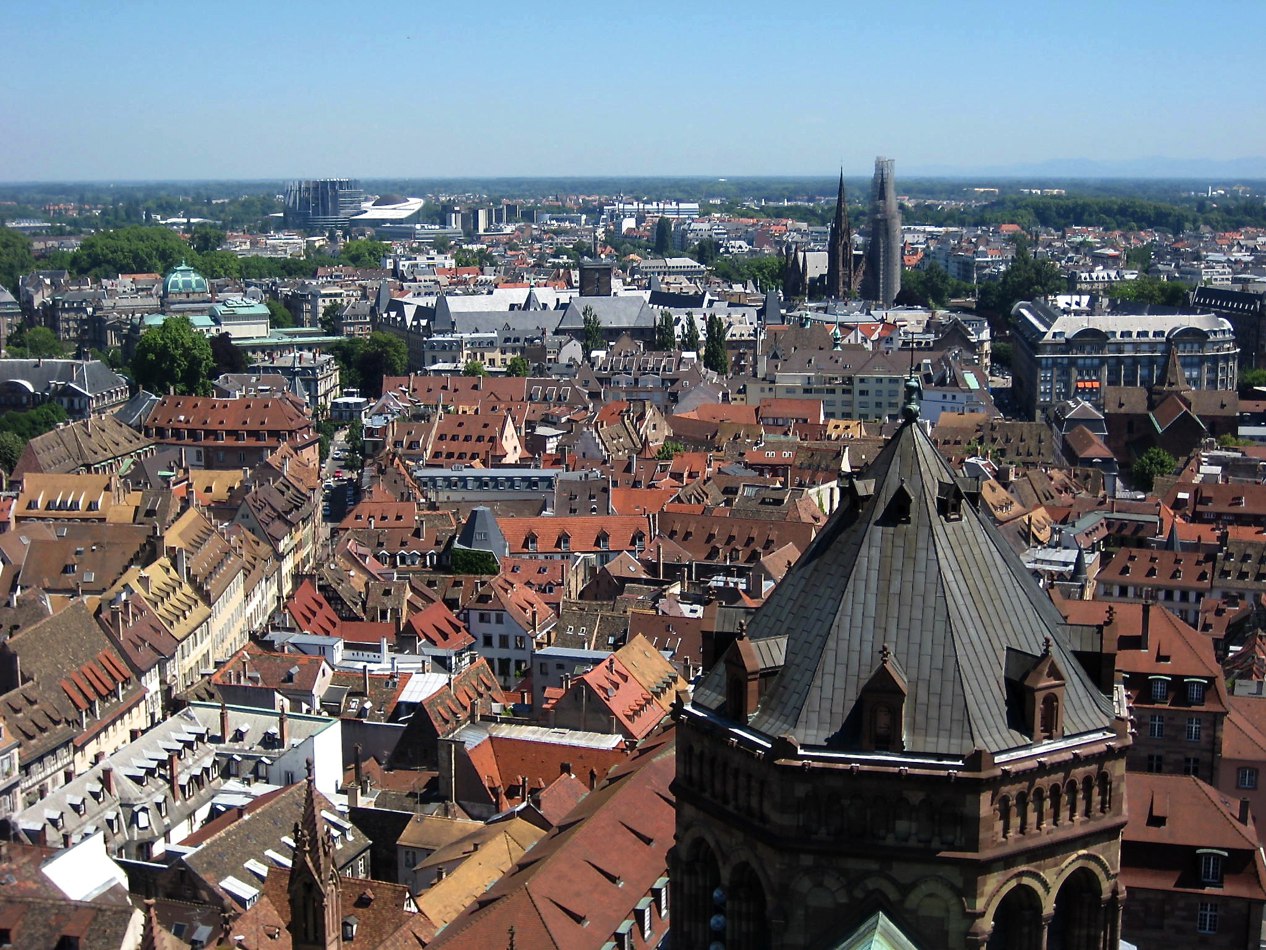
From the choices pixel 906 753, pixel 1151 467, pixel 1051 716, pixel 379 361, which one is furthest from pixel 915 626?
pixel 379 361

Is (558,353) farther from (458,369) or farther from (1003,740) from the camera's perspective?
(1003,740)

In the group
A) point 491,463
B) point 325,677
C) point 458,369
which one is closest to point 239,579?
point 325,677

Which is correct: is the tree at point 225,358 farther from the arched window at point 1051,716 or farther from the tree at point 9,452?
the arched window at point 1051,716

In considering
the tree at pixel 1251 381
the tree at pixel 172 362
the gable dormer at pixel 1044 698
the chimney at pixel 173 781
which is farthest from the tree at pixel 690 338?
the gable dormer at pixel 1044 698

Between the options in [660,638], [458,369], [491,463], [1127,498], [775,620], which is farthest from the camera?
[458,369]

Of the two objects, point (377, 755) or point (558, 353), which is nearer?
point (377, 755)

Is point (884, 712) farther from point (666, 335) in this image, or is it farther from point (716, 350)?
point (666, 335)

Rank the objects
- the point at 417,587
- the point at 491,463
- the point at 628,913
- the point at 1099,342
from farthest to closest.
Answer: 1. the point at 1099,342
2. the point at 491,463
3. the point at 417,587
4. the point at 628,913
